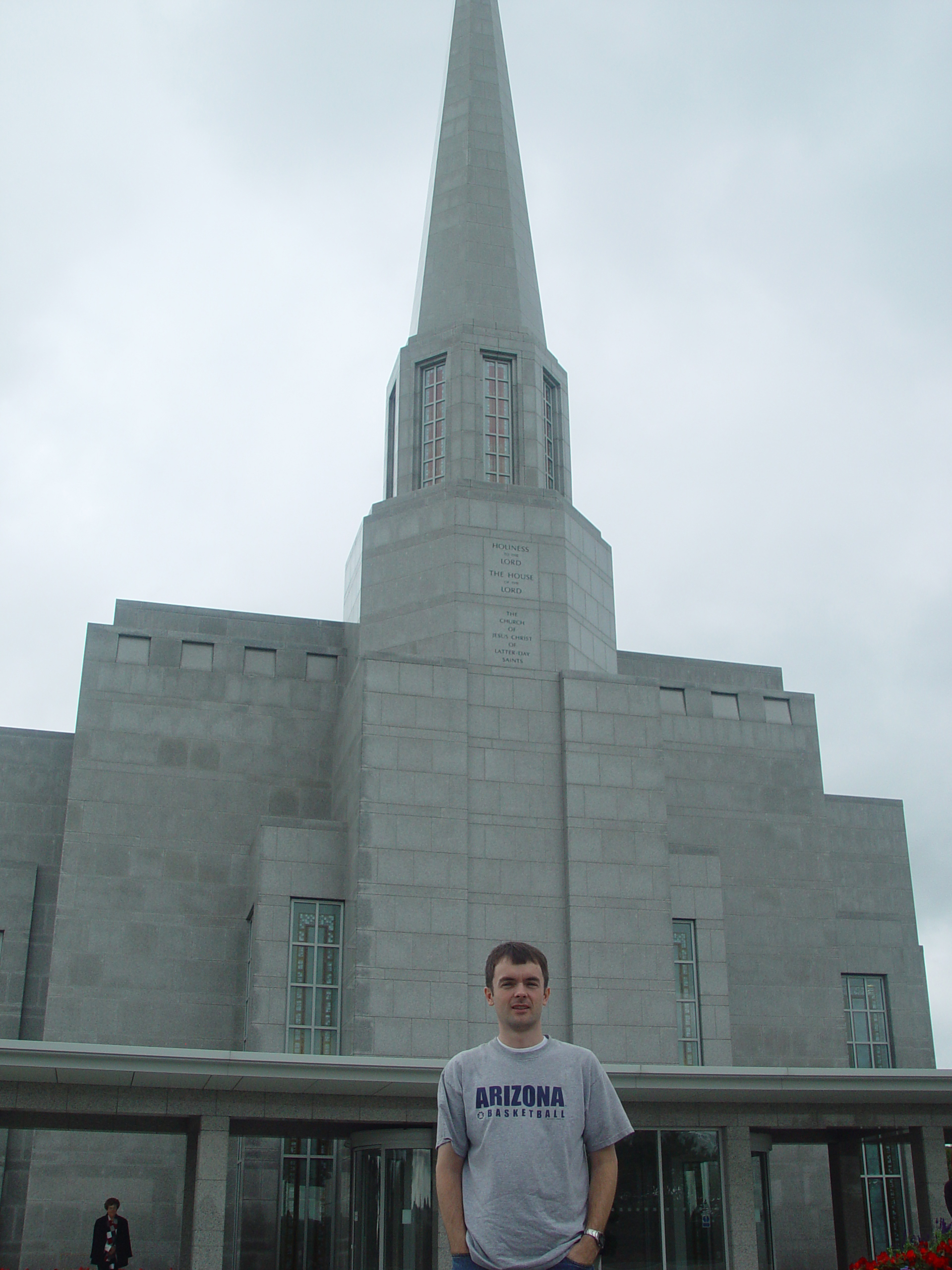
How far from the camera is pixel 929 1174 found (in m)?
18.2

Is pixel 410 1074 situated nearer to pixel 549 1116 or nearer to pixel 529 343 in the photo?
pixel 549 1116

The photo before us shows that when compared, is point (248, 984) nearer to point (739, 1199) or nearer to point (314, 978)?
point (314, 978)

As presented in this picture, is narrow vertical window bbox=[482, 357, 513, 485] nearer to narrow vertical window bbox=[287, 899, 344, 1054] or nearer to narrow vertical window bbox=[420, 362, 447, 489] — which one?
narrow vertical window bbox=[420, 362, 447, 489]

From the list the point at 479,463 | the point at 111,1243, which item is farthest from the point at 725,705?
the point at 111,1243

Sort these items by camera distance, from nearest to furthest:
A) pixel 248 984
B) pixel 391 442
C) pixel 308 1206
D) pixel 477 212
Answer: pixel 308 1206, pixel 248 984, pixel 391 442, pixel 477 212

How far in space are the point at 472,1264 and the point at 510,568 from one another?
2201 cm

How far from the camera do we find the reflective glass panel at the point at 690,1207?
57.2ft

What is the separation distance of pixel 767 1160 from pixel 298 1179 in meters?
8.31

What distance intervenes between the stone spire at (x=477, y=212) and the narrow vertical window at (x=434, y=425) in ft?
3.84

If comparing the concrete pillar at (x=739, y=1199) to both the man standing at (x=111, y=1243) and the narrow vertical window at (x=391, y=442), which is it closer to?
the man standing at (x=111, y=1243)

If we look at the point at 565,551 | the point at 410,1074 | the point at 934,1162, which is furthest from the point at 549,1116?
the point at 565,551

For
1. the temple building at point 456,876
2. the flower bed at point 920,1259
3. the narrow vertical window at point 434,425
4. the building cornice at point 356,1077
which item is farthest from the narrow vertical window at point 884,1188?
the flower bed at point 920,1259

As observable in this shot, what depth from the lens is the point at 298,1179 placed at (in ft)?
76.4

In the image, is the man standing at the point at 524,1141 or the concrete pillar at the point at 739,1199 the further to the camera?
the concrete pillar at the point at 739,1199
